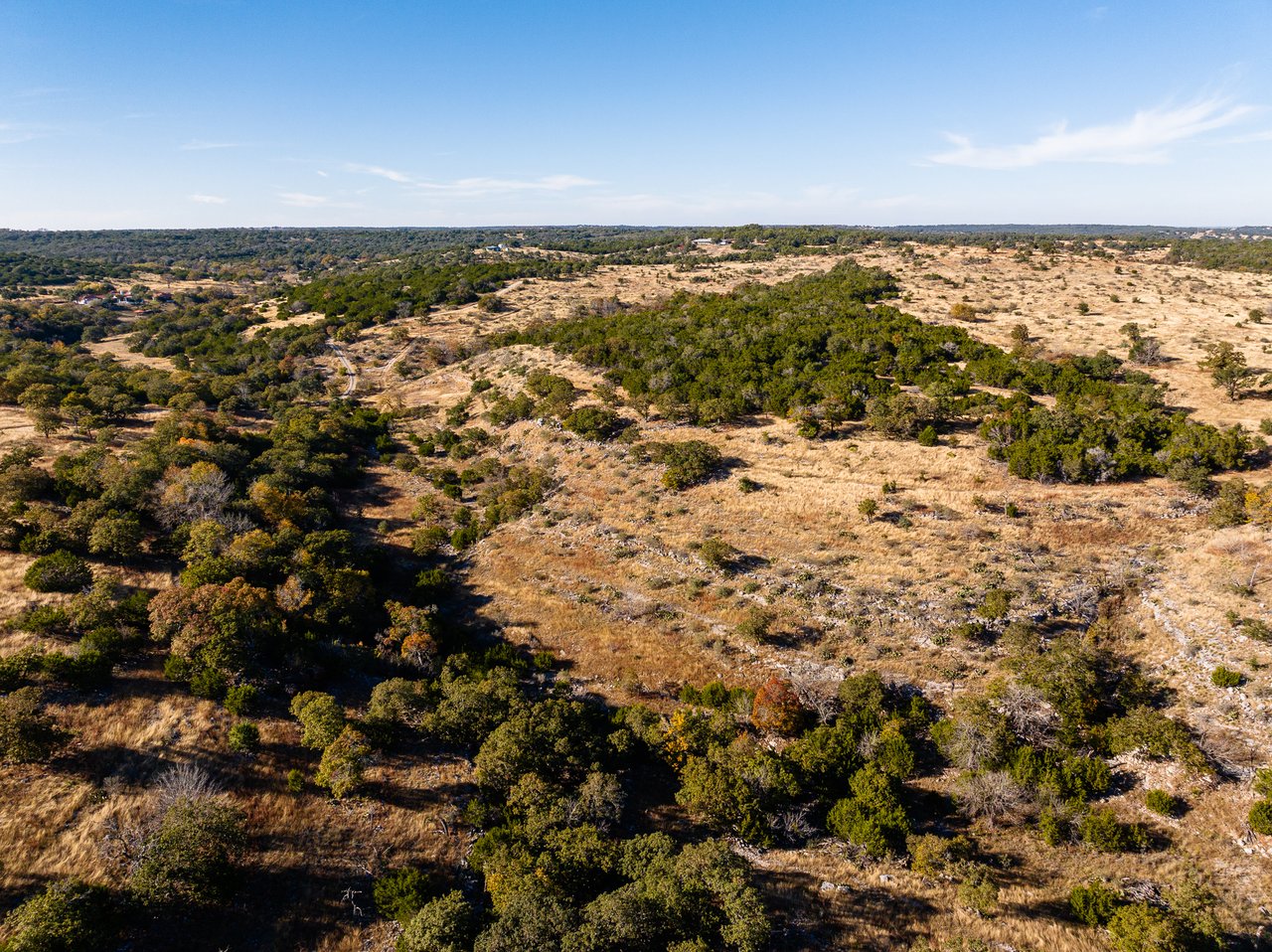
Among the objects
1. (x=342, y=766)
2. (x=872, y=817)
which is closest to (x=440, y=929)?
(x=342, y=766)

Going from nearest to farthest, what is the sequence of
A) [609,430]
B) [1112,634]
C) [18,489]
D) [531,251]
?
1. [1112,634]
2. [18,489]
3. [609,430]
4. [531,251]

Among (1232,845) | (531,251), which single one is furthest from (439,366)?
(531,251)

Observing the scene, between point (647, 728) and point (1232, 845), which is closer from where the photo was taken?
point (1232, 845)

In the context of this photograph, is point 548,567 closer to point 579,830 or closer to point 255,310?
point 579,830

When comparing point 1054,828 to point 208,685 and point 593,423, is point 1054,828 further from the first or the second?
point 593,423

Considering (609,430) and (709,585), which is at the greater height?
(609,430)

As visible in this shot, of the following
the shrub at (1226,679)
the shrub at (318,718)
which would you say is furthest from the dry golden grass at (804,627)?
the shrub at (318,718)
